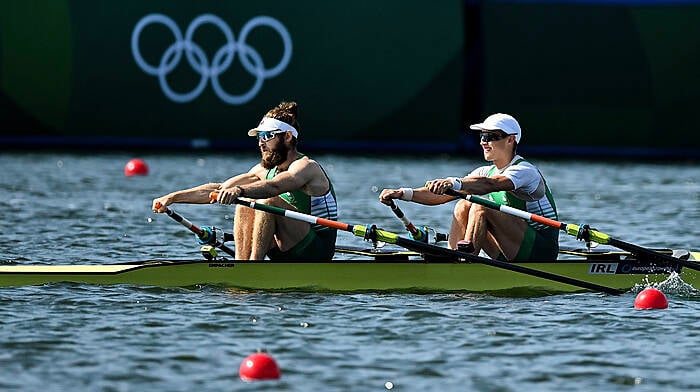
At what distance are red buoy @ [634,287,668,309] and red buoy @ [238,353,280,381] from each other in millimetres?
3853

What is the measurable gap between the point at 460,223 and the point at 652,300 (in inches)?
72.2

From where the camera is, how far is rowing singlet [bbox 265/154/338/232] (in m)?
12.4

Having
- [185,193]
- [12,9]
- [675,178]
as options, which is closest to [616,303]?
[185,193]

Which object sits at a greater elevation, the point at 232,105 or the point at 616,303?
the point at 232,105

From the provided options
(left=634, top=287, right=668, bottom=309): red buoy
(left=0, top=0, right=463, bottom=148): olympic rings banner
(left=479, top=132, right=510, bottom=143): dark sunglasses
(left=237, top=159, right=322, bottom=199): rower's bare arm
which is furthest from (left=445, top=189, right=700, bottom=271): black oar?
(left=0, top=0, right=463, bottom=148): olympic rings banner

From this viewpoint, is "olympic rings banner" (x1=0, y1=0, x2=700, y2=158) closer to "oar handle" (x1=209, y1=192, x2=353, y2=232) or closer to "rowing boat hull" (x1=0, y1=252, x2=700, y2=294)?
"rowing boat hull" (x1=0, y1=252, x2=700, y2=294)

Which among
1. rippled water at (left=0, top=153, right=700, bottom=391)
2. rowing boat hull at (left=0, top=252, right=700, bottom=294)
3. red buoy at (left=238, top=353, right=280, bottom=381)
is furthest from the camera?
rowing boat hull at (left=0, top=252, right=700, bottom=294)

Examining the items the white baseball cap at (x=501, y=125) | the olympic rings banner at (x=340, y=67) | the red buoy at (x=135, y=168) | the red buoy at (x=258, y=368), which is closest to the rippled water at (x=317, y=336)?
the red buoy at (x=258, y=368)

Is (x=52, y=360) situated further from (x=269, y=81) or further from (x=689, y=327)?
(x=269, y=81)

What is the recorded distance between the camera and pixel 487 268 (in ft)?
40.2

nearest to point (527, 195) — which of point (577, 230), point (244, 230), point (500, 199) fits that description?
point (500, 199)

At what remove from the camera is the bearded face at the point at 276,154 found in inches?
487

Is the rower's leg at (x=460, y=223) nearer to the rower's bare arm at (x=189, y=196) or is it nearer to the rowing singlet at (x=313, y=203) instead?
the rowing singlet at (x=313, y=203)

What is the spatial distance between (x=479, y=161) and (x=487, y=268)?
1496 centimetres
